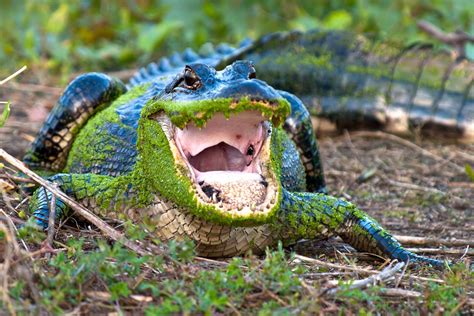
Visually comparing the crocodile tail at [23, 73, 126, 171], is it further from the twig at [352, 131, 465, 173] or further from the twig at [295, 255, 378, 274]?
the twig at [352, 131, 465, 173]

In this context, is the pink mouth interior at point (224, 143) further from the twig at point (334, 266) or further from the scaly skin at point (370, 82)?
the scaly skin at point (370, 82)

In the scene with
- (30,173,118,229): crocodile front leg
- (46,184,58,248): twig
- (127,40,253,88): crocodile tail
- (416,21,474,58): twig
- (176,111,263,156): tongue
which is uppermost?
(176,111,263,156): tongue

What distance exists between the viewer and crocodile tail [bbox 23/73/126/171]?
16.3 feet

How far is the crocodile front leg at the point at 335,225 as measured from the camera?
3.77m

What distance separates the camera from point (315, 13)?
34.3ft

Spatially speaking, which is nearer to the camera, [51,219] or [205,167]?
[51,219]

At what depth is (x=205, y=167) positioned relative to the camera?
353 cm

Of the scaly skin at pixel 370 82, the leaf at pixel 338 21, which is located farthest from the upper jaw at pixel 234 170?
the leaf at pixel 338 21

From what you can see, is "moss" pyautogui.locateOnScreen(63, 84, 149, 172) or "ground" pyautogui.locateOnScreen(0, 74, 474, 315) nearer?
"ground" pyautogui.locateOnScreen(0, 74, 474, 315)

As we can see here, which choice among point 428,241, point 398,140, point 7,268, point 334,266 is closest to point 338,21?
point 398,140

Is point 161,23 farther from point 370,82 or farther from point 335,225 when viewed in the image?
point 335,225

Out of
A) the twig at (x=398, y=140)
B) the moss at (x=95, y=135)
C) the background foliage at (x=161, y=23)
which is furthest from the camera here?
the background foliage at (x=161, y=23)

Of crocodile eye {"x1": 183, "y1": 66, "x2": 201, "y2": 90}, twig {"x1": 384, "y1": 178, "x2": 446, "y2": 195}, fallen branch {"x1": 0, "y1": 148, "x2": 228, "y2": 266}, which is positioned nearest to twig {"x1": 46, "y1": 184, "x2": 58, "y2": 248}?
fallen branch {"x1": 0, "y1": 148, "x2": 228, "y2": 266}

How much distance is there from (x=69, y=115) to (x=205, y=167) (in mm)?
1711
